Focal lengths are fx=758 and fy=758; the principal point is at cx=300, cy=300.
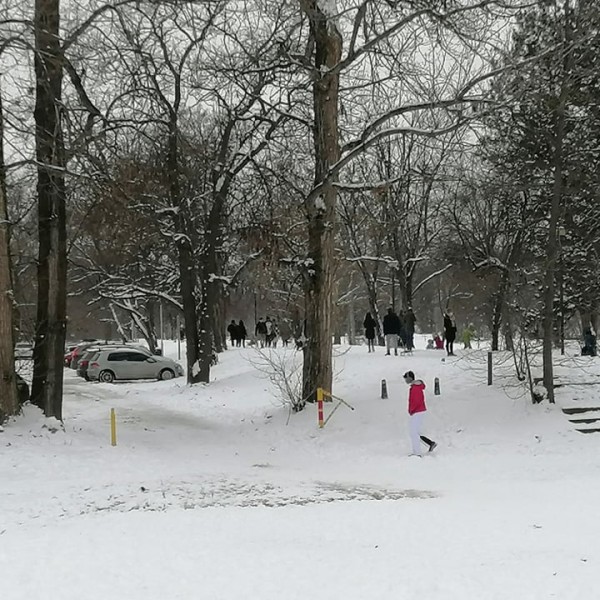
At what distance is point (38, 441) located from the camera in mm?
14453

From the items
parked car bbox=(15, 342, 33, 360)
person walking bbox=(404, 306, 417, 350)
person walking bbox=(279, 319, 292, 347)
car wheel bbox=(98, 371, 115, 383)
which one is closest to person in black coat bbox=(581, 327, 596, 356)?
person walking bbox=(404, 306, 417, 350)

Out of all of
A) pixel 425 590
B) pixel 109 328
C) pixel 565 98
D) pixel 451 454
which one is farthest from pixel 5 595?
pixel 109 328

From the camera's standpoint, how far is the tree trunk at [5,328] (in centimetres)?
1473

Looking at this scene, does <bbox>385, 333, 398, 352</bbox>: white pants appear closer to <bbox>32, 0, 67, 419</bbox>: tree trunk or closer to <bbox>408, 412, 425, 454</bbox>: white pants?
<bbox>408, 412, 425, 454</bbox>: white pants

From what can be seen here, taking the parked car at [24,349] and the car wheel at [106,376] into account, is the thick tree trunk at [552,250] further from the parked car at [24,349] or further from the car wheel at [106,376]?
the car wheel at [106,376]

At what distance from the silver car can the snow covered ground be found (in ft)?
42.3

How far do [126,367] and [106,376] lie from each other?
1.01 m

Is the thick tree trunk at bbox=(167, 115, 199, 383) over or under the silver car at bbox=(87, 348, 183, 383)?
over

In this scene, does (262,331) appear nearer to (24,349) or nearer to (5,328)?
(24,349)

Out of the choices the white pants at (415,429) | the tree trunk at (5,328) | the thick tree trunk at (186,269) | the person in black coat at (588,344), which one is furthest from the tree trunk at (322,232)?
the person in black coat at (588,344)

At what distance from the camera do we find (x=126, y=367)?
36.0 meters

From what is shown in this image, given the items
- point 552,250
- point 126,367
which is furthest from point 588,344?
point 126,367

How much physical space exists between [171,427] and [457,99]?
10.5 meters

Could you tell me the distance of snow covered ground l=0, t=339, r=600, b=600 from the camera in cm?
662
